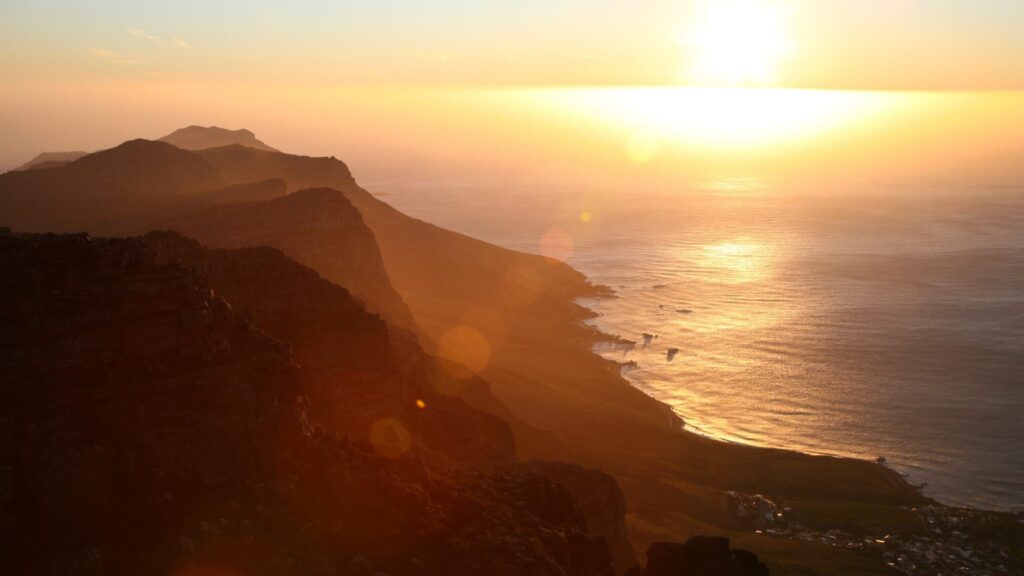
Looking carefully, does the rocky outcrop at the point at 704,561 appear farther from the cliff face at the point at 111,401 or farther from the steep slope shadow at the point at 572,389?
the steep slope shadow at the point at 572,389

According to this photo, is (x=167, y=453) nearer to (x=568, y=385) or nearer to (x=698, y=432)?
(x=698, y=432)

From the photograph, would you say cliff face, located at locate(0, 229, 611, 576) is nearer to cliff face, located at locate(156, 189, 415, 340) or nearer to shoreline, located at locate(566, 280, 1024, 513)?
cliff face, located at locate(156, 189, 415, 340)

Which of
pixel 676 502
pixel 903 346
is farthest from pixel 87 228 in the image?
pixel 903 346

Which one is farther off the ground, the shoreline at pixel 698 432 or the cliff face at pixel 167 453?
the cliff face at pixel 167 453

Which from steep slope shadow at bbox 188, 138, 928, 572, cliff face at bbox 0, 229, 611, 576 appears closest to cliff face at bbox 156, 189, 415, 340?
steep slope shadow at bbox 188, 138, 928, 572

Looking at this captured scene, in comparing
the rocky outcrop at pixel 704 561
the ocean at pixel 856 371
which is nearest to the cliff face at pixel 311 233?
the rocky outcrop at pixel 704 561

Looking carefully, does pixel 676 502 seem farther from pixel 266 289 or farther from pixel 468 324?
pixel 468 324
